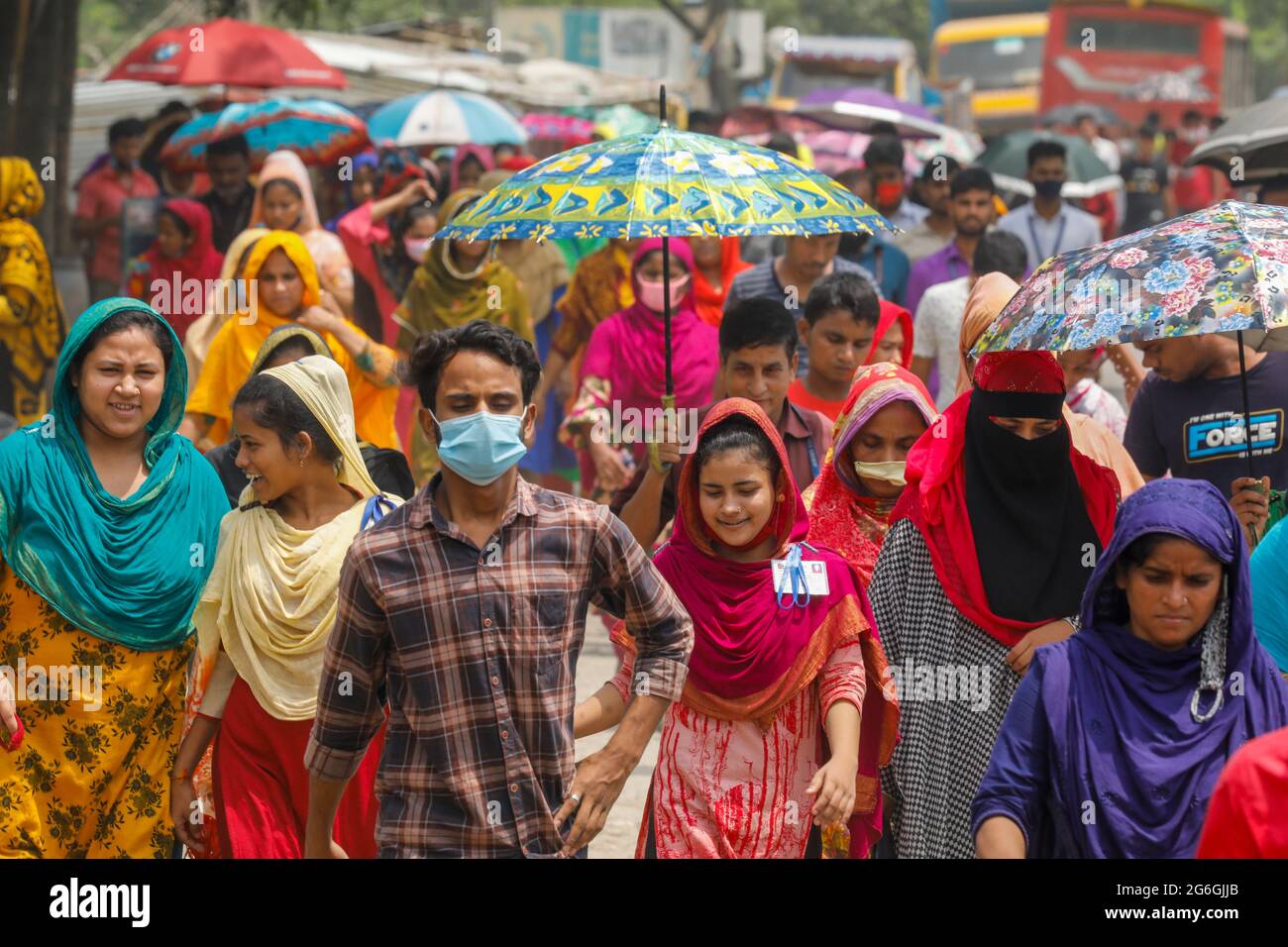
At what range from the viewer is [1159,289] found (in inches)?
174

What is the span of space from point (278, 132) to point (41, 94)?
1.57 metres

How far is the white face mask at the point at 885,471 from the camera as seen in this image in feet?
17.1

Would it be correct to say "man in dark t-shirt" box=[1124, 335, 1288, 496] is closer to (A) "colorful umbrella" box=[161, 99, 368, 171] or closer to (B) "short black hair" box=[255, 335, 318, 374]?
(B) "short black hair" box=[255, 335, 318, 374]

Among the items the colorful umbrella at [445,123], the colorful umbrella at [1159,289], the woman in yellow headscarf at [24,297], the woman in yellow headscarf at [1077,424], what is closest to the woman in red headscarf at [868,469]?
the woman in yellow headscarf at [1077,424]

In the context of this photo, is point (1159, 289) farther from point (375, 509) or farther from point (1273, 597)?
point (375, 509)

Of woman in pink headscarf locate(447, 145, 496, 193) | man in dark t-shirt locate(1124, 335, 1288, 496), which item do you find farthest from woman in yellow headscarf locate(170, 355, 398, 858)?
woman in pink headscarf locate(447, 145, 496, 193)

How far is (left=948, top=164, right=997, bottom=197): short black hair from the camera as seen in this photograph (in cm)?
958

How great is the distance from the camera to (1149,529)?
3.56m

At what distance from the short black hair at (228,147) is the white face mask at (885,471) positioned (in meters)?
6.94

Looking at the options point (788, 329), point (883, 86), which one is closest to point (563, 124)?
point (883, 86)

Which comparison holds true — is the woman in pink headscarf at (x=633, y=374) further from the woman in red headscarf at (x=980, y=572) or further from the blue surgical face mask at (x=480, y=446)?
the blue surgical face mask at (x=480, y=446)

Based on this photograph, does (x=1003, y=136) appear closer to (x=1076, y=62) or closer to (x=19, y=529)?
(x=19, y=529)

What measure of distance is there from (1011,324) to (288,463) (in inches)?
65.4

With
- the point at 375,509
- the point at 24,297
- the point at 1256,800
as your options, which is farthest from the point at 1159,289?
the point at 24,297
